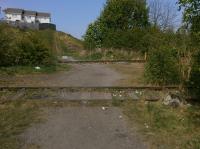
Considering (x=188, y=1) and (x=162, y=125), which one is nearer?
(x=188, y=1)

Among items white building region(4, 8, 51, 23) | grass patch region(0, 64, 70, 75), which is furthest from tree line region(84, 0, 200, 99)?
white building region(4, 8, 51, 23)

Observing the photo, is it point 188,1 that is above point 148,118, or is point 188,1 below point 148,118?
above

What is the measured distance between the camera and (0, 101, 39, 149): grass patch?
7748mm

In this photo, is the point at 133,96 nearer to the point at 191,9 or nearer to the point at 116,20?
the point at 191,9

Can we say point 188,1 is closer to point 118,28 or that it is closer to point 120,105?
point 120,105

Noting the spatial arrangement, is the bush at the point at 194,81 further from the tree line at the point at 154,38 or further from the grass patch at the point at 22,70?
the grass patch at the point at 22,70

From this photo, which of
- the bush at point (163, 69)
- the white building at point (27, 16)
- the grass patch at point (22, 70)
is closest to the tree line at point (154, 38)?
the bush at point (163, 69)

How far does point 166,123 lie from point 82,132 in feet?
7.25

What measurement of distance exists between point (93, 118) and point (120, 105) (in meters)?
2.06

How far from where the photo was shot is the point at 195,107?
11984 millimetres

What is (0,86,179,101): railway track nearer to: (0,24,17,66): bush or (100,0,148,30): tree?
(0,24,17,66): bush

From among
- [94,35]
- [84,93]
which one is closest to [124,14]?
[94,35]

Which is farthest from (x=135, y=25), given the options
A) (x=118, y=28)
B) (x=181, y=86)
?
(x=181, y=86)

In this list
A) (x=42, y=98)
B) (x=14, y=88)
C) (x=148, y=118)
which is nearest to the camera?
(x=148, y=118)
